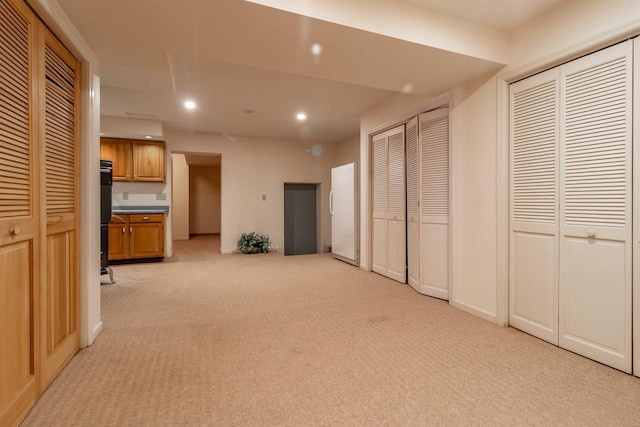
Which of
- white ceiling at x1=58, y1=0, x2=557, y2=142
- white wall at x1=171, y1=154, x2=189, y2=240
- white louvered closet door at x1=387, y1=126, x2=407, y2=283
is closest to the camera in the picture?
white ceiling at x1=58, y1=0, x2=557, y2=142

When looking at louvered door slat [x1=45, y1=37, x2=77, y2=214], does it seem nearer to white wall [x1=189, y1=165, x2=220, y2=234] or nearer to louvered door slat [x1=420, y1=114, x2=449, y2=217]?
louvered door slat [x1=420, y1=114, x2=449, y2=217]

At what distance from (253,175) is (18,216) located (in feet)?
17.7

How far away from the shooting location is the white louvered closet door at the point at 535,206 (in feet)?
7.58

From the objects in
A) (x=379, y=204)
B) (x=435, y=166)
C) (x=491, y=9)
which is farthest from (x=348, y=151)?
(x=491, y=9)

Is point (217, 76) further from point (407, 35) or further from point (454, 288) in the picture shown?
point (454, 288)

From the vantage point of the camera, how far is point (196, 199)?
10.5 metres

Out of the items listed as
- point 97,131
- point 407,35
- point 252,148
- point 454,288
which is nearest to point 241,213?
point 252,148

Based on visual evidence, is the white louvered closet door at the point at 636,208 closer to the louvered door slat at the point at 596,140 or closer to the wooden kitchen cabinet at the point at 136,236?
the louvered door slat at the point at 596,140

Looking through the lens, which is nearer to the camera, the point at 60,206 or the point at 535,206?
the point at 60,206

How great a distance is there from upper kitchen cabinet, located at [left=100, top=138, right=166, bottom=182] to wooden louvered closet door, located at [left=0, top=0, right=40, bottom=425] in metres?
4.41

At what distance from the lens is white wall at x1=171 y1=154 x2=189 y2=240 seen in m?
9.61

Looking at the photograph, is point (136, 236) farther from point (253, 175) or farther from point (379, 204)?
point (379, 204)

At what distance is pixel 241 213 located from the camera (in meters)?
6.75

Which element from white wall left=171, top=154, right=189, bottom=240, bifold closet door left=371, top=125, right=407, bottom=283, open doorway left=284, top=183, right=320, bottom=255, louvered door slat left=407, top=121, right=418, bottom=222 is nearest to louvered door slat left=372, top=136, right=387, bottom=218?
bifold closet door left=371, top=125, right=407, bottom=283
